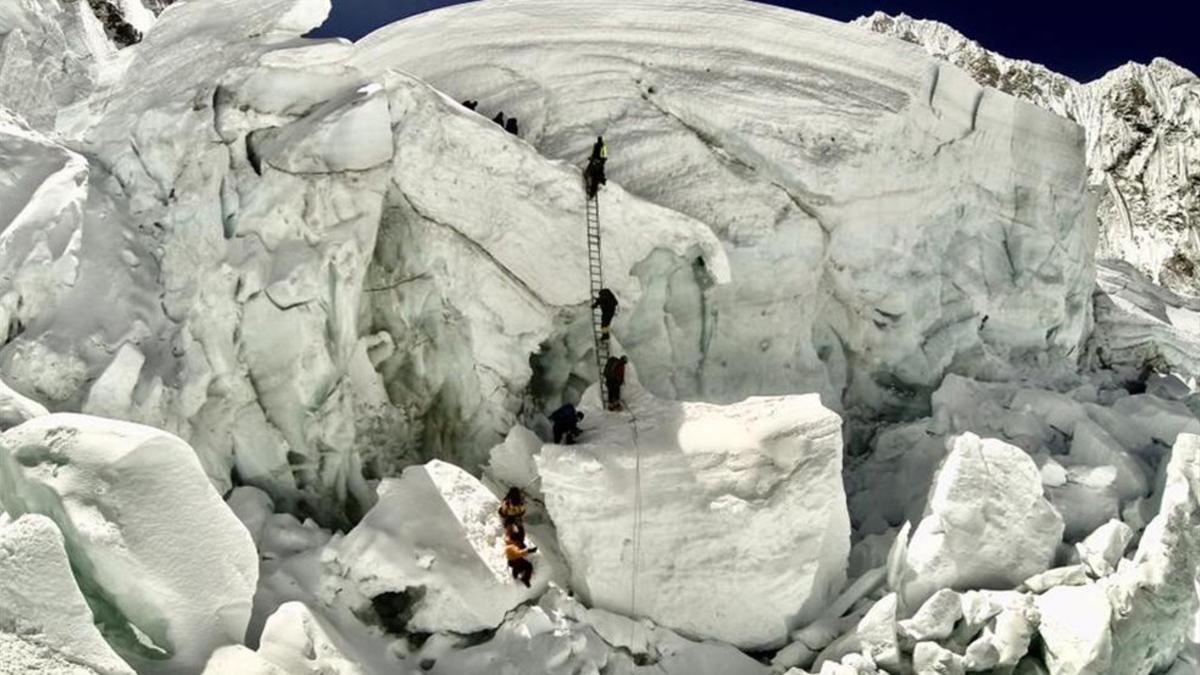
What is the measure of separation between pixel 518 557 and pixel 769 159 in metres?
5.21

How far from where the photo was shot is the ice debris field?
27.1 ft

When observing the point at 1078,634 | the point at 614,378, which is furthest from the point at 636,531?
the point at 1078,634

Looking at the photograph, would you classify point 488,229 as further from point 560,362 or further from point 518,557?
point 518,557

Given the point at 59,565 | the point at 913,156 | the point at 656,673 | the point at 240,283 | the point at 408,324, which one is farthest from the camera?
the point at 913,156

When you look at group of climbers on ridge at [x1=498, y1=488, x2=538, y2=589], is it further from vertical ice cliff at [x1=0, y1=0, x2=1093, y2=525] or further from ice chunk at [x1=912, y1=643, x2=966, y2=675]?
ice chunk at [x1=912, y1=643, x2=966, y2=675]

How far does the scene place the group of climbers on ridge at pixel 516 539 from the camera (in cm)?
849

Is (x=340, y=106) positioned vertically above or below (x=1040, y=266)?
above

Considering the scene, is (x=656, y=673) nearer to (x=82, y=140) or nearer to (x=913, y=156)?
(x=913, y=156)

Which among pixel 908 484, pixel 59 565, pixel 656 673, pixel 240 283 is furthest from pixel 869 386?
pixel 59 565

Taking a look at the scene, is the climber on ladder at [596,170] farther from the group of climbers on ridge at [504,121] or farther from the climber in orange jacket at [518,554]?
the climber in orange jacket at [518,554]

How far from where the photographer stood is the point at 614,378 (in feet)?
32.4

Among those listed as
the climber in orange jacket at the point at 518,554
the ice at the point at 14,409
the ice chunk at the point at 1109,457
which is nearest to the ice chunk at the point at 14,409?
the ice at the point at 14,409

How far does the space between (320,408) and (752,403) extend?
405cm

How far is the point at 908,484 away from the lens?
10.5 m
